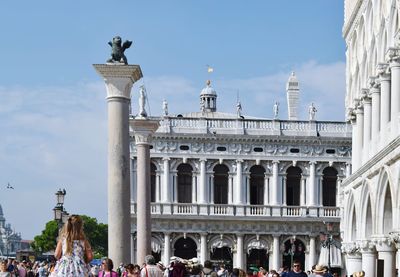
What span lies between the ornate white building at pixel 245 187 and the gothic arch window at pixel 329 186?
63 millimetres

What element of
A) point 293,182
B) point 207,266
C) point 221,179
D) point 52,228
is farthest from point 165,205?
point 52,228

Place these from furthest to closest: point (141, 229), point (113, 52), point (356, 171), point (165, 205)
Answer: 1. point (165, 205)
2. point (356, 171)
3. point (141, 229)
4. point (113, 52)

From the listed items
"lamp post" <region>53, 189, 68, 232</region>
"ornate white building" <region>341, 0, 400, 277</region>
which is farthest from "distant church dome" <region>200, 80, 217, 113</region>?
"lamp post" <region>53, 189, 68, 232</region>

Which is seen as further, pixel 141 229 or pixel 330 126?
pixel 330 126

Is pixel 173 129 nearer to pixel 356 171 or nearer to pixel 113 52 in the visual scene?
pixel 356 171

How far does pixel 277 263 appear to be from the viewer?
63656 millimetres

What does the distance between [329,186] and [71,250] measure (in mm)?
53203

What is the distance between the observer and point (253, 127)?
65.3 metres

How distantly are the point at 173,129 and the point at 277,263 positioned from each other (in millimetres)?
10493

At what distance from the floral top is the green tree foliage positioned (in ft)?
308

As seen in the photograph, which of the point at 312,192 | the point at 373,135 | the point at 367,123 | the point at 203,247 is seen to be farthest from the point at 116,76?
the point at 312,192

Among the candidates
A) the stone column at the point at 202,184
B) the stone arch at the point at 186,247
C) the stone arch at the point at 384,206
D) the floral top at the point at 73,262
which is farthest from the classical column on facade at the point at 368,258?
the stone arch at the point at 186,247

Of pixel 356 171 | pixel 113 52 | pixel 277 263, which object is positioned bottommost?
pixel 277 263

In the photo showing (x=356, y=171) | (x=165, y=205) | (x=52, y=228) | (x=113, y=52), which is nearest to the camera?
(x=113, y=52)
